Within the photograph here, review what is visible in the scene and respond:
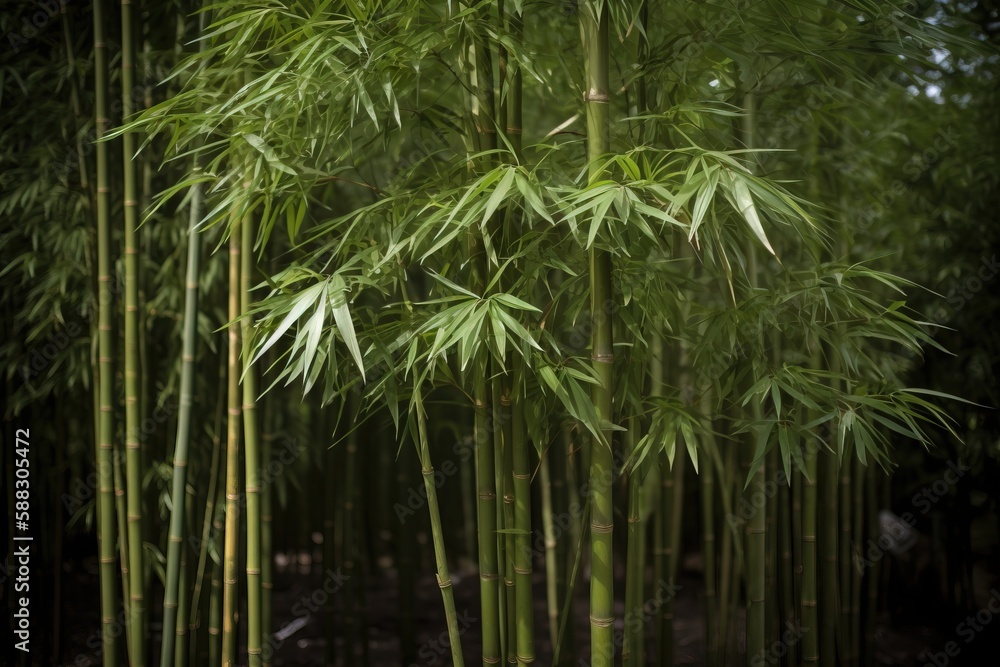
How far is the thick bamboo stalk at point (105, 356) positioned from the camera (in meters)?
2.20

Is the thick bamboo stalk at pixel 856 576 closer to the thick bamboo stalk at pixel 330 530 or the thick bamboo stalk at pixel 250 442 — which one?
the thick bamboo stalk at pixel 330 530

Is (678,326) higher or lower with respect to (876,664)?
higher

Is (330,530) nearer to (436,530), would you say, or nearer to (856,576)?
(436,530)

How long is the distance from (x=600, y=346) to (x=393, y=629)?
8.58 feet

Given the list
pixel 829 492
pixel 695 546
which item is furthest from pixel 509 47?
pixel 695 546

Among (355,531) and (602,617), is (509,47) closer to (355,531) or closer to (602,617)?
(602,617)

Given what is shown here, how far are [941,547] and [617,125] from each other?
9.41 feet

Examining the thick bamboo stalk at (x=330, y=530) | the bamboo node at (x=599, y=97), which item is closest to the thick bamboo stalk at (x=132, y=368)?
the thick bamboo stalk at (x=330, y=530)

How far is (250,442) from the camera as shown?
6.83ft

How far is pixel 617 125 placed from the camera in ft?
7.82

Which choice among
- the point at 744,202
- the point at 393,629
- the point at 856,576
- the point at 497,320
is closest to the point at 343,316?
the point at 497,320

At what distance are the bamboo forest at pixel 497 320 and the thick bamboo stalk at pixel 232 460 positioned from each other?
1cm

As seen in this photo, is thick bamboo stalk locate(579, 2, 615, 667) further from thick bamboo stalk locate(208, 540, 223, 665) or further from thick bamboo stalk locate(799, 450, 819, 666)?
thick bamboo stalk locate(208, 540, 223, 665)

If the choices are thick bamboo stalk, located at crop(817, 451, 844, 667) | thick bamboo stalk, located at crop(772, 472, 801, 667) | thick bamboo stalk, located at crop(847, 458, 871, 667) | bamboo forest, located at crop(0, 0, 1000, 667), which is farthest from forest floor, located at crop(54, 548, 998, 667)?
thick bamboo stalk, located at crop(817, 451, 844, 667)
